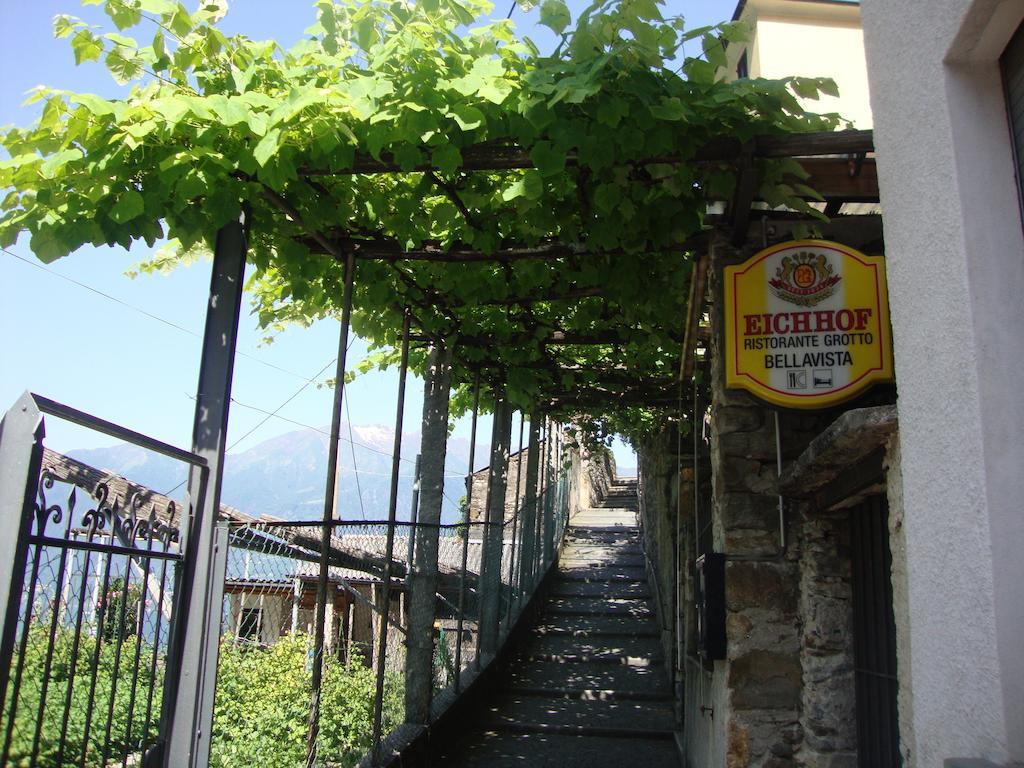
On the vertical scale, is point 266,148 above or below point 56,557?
above

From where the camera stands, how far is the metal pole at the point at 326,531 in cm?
418

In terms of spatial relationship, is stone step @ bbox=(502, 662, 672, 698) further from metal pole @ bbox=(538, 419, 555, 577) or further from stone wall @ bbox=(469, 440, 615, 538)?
stone wall @ bbox=(469, 440, 615, 538)

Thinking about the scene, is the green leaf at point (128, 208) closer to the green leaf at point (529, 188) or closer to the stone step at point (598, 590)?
the green leaf at point (529, 188)

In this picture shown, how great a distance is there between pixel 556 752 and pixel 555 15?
17.2 ft

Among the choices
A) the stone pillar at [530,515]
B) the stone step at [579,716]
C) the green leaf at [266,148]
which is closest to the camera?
the green leaf at [266,148]

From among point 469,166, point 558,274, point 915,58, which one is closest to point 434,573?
point 558,274

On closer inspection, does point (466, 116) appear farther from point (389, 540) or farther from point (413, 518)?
point (413, 518)

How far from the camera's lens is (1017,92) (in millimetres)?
2078

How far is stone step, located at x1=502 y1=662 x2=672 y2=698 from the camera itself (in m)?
8.32

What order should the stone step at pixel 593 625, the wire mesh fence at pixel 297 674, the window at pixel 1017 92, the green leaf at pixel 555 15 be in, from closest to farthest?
the window at pixel 1017 92 → the green leaf at pixel 555 15 → the wire mesh fence at pixel 297 674 → the stone step at pixel 593 625

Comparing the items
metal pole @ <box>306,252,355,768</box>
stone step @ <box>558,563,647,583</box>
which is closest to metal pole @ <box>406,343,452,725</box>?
metal pole @ <box>306,252,355,768</box>

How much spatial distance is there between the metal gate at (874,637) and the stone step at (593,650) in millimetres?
5898

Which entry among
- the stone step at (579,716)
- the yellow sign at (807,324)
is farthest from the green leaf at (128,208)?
the stone step at (579,716)

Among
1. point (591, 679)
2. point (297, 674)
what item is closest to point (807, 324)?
point (297, 674)
